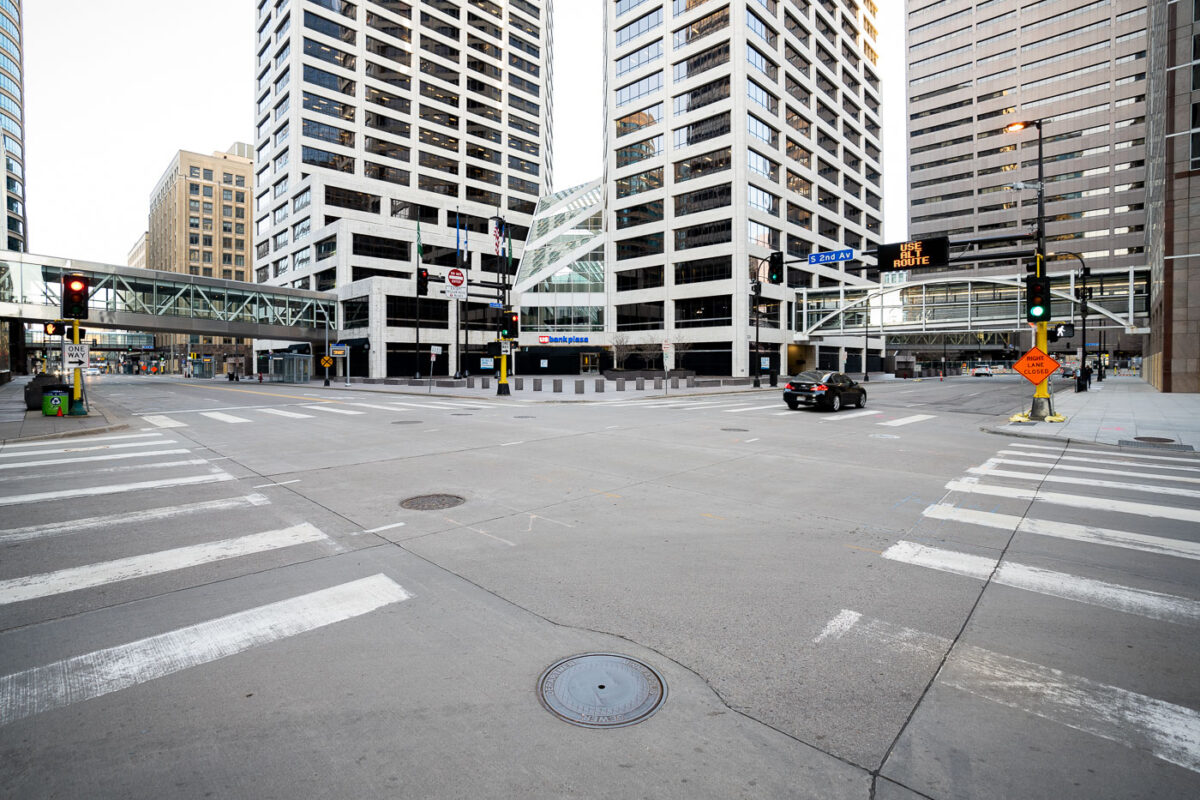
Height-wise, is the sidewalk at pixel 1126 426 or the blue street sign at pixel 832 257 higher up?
the blue street sign at pixel 832 257

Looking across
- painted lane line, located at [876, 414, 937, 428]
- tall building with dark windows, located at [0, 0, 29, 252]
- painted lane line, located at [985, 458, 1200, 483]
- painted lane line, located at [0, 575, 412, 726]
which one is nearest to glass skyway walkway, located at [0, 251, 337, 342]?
tall building with dark windows, located at [0, 0, 29, 252]

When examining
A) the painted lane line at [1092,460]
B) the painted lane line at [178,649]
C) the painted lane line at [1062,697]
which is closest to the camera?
the painted lane line at [1062,697]

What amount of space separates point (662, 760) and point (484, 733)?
854 mm

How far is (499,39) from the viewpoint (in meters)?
80.2

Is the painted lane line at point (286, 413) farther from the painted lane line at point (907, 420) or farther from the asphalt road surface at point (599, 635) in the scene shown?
the painted lane line at point (907, 420)

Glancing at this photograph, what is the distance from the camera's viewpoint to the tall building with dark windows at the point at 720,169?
55.2 metres

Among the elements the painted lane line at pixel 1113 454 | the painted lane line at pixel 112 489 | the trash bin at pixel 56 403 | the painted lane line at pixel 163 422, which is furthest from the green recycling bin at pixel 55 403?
the painted lane line at pixel 1113 454

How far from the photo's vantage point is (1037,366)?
53.4ft

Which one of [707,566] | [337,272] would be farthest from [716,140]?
[707,566]

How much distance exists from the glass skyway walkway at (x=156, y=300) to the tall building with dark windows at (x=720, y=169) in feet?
115

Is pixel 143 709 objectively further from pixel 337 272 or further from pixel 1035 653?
pixel 337 272

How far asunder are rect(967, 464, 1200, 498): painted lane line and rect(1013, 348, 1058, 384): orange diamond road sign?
28.2 feet

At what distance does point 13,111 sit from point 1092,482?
123 metres

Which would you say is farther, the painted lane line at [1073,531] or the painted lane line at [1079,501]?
the painted lane line at [1079,501]
